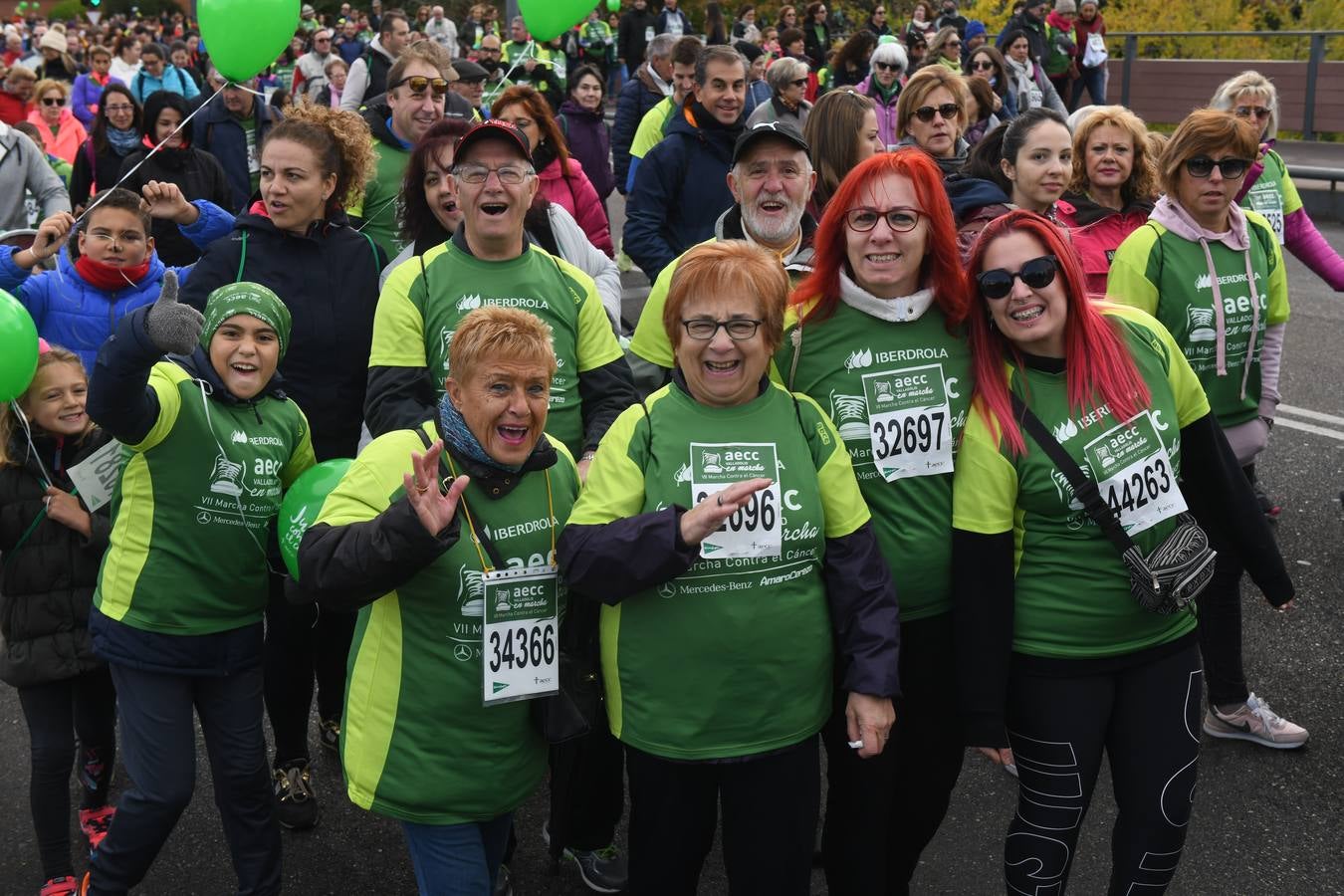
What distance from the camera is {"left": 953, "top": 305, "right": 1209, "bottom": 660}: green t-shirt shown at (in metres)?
3.02

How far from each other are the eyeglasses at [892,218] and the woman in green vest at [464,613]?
0.82 m

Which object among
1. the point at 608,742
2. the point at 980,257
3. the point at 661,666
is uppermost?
the point at 980,257

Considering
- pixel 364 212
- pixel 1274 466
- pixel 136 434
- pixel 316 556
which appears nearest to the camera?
pixel 316 556

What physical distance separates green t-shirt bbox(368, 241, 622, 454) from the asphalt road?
1.43 m

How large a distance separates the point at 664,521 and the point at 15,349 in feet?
6.61

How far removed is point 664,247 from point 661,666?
3.40 meters

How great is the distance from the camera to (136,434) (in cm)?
331

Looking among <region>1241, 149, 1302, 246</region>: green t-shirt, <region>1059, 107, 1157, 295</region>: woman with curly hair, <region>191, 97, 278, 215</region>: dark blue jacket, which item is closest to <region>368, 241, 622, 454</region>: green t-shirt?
<region>1059, 107, 1157, 295</region>: woman with curly hair

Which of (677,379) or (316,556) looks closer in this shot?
(316,556)

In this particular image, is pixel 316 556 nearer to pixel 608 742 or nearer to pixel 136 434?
pixel 136 434

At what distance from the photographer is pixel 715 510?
8.77ft

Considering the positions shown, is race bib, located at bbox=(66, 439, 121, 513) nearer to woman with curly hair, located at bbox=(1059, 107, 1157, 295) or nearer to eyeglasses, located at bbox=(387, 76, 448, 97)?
eyeglasses, located at bbox=(387, 76, 448, 97)

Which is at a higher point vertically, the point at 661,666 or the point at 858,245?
the point at 858,245

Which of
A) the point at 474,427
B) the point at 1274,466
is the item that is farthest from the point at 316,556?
the point at 1274,466
